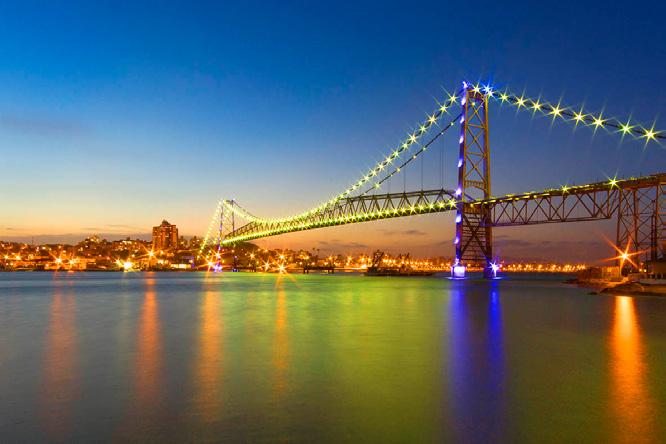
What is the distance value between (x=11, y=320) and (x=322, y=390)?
51.3 ft

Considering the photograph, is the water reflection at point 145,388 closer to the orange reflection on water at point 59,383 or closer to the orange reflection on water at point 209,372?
the orange reflection on water at point 209,372

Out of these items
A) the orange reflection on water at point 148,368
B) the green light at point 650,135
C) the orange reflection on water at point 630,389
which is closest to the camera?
the orange reflection on water at point 630,389

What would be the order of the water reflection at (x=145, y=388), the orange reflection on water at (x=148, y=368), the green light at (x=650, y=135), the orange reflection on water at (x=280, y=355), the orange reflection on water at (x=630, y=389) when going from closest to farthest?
1. the orange reflection on water at (x=630, y=389)
2. the water reflection at (x=145, y=388)
3. the orange reflection on water at (x=148, y=368)
4. the orange reflection on water at (x=280, y=355)
5. the green light at (x=650, y=135)

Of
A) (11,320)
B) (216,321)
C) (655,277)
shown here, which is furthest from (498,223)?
(11,320)

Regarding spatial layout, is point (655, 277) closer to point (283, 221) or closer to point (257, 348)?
point (257, 348)

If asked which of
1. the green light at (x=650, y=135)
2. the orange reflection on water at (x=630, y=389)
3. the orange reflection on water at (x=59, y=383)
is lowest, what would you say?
the orange reflection on water at (x=59, y=383)

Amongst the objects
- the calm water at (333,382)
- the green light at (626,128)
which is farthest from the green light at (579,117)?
the calm water at (333,382)

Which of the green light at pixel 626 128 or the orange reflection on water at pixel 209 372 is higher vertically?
the green light at pixel 626 128

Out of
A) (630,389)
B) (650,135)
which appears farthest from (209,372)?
(650,135)

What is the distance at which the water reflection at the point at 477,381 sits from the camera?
6219mm

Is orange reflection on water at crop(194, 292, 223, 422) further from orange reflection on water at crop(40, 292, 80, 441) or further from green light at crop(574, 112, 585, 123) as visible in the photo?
green light at crop(574, 112, 585, 123)

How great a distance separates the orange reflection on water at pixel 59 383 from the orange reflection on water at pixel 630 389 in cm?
592

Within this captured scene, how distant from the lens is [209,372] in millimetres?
9391

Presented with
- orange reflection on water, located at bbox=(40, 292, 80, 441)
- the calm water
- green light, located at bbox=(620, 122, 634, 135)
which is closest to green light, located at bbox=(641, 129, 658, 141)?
green light, located at bbox=(620, 122, 634, 135)
